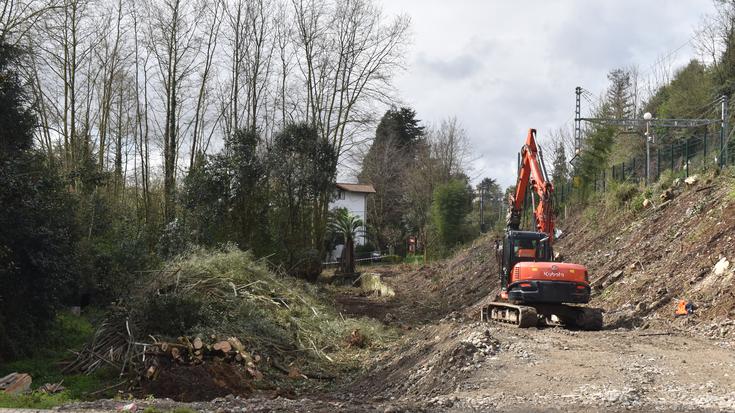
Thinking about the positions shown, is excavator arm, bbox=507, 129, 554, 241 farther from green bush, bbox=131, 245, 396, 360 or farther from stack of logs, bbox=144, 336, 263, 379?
stack of logs, bbox=144, 336, 263, 379

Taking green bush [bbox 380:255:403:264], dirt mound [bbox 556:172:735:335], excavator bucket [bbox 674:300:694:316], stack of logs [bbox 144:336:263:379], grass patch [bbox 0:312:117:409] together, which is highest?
dirt mound [bbox 556:172:735:335]

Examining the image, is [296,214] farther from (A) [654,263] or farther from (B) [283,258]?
(A) [654,263]

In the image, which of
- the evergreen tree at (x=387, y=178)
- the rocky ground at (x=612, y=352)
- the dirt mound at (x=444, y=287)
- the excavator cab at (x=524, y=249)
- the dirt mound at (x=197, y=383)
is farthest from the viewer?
the evergreen tree at (x=387, y=178)

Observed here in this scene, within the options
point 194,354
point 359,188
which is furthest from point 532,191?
point 359,188

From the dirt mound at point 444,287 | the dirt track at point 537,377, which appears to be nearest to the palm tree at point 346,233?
the dirt mound at point 444,287

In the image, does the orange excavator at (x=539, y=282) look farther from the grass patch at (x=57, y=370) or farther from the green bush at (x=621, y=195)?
the grass patch at (x=57, y=370)

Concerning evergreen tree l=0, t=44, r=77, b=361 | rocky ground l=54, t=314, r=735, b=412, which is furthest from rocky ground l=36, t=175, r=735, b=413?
evergreen tree l=0, t=44, r=77, b=361

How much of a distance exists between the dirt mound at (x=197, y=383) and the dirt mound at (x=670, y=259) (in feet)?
25.8

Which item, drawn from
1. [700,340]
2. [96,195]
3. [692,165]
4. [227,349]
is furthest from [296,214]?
[700,340]

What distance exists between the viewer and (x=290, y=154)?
92.5 ft

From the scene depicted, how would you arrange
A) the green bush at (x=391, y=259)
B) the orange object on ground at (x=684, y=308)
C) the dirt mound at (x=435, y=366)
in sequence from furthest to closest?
the green bush at (x=391, y=259) → the orange object on ground at (x=684, y=308) → the dirt mound at (x=435, y=366)

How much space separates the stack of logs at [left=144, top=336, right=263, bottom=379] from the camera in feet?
36.5

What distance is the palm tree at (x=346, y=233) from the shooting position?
34.5 meters

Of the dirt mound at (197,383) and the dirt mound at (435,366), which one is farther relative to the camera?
the dirt mound at (197,383)
